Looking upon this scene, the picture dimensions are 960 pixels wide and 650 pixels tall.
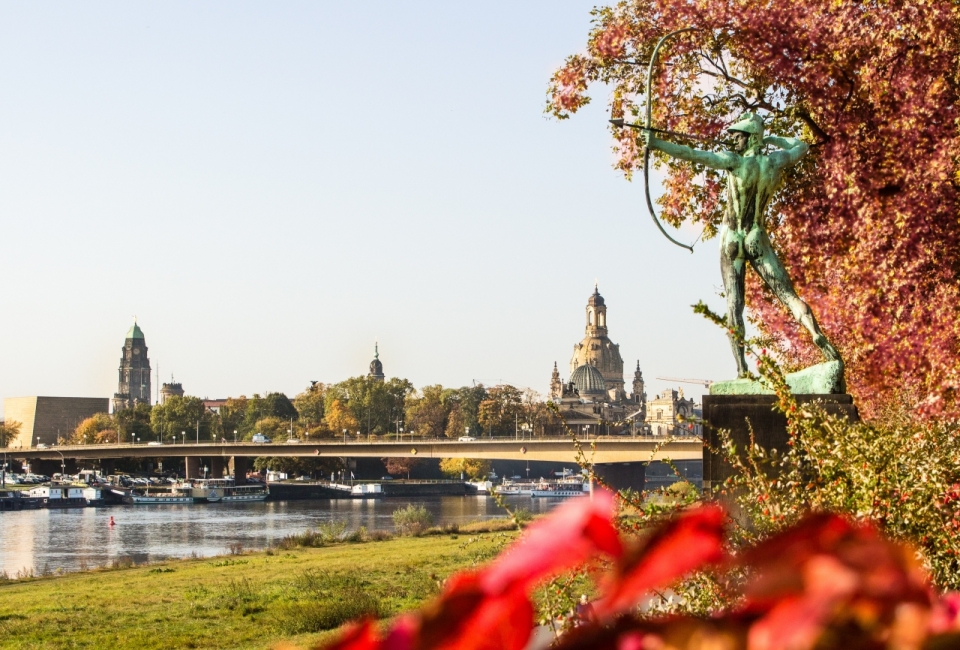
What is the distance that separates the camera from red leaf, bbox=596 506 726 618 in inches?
28.6

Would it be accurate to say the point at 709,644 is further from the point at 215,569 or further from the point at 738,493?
the point at 215,569

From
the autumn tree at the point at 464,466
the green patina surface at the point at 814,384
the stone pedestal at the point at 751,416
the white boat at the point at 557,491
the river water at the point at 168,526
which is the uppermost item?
the green patina surface at the point at 814,384

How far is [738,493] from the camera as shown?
924 centimetres

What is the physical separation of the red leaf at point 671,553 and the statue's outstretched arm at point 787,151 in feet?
34.2

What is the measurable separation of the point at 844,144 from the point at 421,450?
222 feet

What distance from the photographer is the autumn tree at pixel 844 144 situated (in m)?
12.9

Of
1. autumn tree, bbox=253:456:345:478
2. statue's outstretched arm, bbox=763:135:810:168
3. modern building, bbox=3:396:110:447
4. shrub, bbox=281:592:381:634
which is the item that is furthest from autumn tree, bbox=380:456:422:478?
statue's outstretched arm, bbox=763:135:810:168

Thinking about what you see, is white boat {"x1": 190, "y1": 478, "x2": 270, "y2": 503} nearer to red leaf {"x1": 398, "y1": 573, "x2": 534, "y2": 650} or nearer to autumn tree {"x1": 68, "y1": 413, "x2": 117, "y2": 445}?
autumn tree {"x1": 68, "y1": 413, "x2": 117, "y2": 445}

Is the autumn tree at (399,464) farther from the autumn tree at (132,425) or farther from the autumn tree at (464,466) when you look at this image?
the autumn tree at (132,425)

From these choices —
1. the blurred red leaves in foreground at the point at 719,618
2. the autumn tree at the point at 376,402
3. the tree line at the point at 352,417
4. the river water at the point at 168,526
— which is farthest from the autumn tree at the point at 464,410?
the blurred red leaves in foreground at the point at 719,618

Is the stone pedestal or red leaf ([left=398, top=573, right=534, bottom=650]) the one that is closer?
red leaf ([left=398, top=573, right=534, bottom=650])

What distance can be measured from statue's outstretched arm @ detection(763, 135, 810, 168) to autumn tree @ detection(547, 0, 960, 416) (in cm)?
245

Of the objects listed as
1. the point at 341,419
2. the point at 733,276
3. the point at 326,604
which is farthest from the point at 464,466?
the point at 733,276

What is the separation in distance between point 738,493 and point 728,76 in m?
9.19
